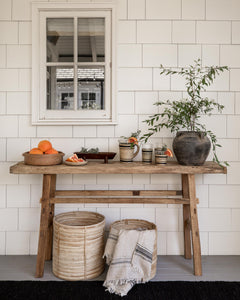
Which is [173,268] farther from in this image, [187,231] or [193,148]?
[193,148]

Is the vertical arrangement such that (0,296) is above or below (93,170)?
below

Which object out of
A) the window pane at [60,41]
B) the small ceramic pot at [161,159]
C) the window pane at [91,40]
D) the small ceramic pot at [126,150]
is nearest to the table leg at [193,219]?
the small ceramic pot at [161,159]

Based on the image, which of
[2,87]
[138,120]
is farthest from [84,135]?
[2,87]

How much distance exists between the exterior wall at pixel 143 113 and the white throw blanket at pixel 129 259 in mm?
472

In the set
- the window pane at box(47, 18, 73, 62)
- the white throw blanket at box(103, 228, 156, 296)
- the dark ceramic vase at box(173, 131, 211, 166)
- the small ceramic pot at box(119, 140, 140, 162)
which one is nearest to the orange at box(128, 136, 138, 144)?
the small ceramic pot at box(119, 140, 140, 162)

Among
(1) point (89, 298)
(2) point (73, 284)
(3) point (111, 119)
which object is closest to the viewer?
(1) point (89, 298)

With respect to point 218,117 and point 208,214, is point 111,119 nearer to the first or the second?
point 218,117

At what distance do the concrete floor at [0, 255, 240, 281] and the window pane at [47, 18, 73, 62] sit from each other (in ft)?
5.87

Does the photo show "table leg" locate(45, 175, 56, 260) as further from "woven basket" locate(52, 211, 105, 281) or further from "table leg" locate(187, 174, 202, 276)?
"table leg" locate(187, 174, 202, 276)

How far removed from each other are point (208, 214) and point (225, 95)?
1.09 meters

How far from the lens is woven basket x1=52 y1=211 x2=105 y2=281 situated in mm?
2043

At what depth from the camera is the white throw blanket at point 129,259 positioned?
1.92m

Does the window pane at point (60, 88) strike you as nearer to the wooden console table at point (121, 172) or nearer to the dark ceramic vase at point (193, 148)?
the wooden console table at point (121, 172)

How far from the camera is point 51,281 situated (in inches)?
80.2
